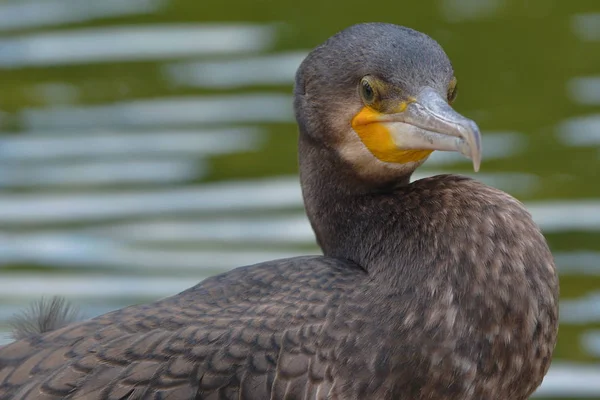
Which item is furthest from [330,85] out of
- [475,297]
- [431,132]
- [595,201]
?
[595,201]

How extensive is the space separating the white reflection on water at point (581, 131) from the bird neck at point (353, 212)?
4827 millimetres

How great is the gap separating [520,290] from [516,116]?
5.77m

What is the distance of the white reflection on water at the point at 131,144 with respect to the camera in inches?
400

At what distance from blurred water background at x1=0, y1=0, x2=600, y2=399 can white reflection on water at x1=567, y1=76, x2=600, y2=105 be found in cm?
2

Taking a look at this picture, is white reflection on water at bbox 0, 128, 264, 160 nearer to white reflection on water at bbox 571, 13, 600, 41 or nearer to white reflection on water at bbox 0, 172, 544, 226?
white reflection on water at bbox 0, 172, 544, 226

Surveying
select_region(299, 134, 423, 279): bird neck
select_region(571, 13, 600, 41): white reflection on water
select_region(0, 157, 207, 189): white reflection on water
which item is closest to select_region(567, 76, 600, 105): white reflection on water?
select_region(571, 13, 600, 41): white reflection on water

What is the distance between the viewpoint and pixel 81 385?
16.0ft

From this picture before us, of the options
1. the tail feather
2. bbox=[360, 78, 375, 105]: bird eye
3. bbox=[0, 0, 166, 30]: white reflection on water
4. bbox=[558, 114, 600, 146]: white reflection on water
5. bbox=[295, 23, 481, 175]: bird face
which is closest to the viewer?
bbox=[295, 23, 481, 175]: bird face

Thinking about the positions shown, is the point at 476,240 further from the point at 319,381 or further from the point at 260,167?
the point at 260,167

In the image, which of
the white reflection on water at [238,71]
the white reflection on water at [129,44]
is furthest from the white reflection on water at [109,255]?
the white reflection on water at [129,44]

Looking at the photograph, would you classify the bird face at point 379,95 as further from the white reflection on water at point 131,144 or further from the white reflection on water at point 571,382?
the white reflection on water at point 131,144

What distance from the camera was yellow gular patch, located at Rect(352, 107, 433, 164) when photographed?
16.8 feet

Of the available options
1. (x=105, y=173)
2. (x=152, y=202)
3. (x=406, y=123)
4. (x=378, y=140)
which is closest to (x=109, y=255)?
(x=152, y=202)

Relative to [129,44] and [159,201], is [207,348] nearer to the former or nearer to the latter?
[159,201]
